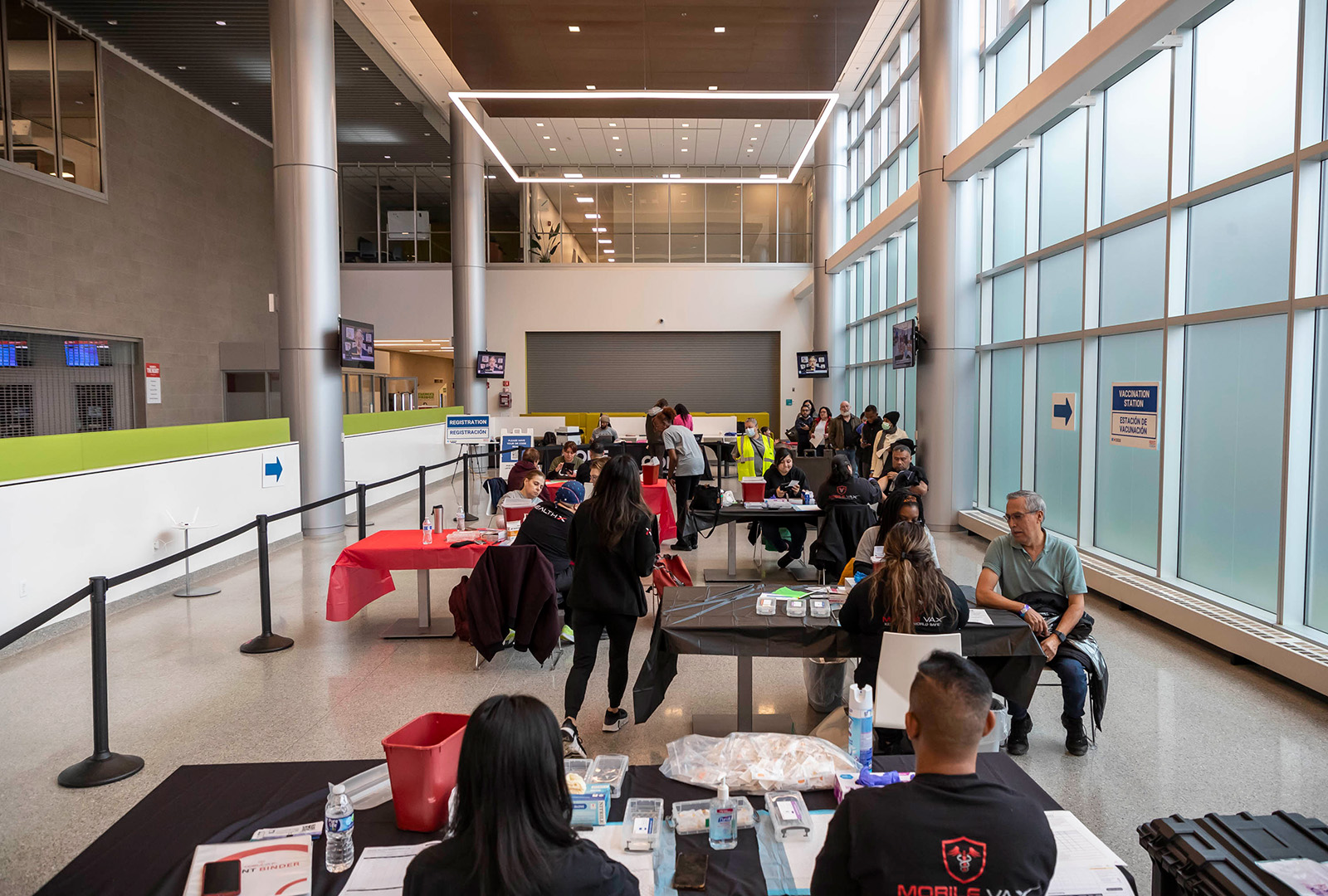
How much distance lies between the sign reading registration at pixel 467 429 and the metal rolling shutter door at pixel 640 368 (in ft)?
27.2

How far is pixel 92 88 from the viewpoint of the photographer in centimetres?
1226

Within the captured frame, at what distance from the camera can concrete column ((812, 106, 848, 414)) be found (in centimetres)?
1794

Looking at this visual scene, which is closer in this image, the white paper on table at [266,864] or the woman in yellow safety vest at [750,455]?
the white paper on table at [266,864]

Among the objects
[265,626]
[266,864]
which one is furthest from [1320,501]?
[265,626]

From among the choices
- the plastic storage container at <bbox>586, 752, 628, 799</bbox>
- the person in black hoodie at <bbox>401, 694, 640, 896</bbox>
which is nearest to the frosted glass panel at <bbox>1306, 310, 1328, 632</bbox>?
the plastic storage container at <bbox>586, 752, 628, 799</bbox>

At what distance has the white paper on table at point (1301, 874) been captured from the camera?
171cm

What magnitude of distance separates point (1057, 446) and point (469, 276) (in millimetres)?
14120

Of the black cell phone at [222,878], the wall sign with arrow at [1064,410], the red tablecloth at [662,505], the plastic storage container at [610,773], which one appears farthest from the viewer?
the red tablecloth at [662,505]

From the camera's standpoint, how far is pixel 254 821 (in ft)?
7.06

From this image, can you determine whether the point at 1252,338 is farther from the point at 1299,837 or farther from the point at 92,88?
the point at 92,88

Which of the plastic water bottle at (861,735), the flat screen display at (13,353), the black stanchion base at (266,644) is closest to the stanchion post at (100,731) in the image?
the black stanchion base at (266,644)

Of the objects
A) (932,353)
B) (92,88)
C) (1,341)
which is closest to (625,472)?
(932,353)

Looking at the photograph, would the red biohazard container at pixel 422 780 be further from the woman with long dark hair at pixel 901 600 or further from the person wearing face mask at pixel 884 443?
the person wearing face mask at pixel 884 443

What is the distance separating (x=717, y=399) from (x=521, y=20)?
13543 millimetres
